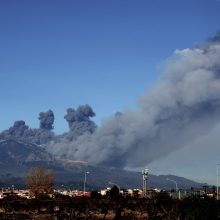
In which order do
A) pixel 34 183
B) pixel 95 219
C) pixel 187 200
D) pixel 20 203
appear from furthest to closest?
pixel 34 183, pixel 20 203, pixel 95 219, pixel 187 200

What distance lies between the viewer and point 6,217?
1732 inches

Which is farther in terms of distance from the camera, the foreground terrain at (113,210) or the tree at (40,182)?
the tree at (40,182)

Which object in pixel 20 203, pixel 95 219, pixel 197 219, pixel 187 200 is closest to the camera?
pixel 197 219

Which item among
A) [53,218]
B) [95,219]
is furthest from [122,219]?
[53,218]

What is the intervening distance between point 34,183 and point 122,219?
80.1 metres

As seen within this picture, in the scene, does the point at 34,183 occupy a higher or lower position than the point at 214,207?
higher

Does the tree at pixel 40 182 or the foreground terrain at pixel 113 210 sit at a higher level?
the tree at pixel 40 182

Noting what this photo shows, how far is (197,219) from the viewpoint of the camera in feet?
127

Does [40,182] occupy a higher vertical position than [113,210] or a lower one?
higher

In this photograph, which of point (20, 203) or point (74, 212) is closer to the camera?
point (74, 212)

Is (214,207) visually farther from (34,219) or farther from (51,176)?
(51,176)

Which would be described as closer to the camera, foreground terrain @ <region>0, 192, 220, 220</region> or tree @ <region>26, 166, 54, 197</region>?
foreground terrain @ <region>0, 192, 220, 220</region>

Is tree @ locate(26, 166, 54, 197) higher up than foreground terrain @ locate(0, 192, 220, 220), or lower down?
higher up

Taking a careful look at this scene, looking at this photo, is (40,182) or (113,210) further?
(40,182)
